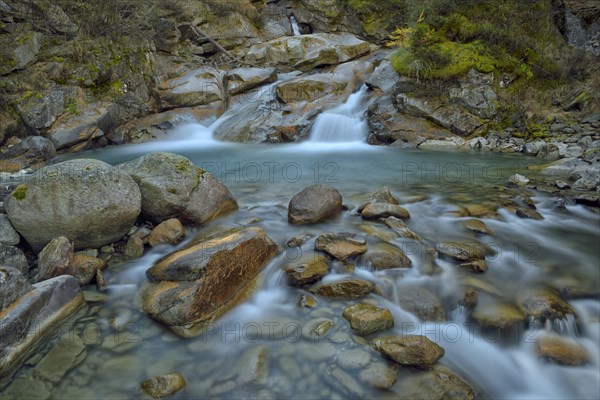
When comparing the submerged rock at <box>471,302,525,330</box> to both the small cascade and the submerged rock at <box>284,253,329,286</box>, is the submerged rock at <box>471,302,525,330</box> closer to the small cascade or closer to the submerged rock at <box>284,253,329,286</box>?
the submerged rock at <box>284,253,329,286</box>

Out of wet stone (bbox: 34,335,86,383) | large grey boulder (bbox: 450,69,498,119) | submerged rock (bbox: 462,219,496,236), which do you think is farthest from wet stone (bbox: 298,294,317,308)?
large grey boulder (bbox: 450,69,498,119)

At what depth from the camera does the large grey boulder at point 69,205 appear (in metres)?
3.82

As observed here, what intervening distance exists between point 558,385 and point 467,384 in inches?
27.8

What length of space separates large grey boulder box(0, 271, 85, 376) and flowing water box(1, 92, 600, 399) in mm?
162

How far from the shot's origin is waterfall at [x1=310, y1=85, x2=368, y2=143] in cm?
1213

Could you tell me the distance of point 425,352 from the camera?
2.56 metres

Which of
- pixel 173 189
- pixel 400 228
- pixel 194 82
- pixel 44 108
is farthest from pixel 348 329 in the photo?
pixel 194 82

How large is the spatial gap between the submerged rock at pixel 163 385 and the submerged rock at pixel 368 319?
139 centimetres

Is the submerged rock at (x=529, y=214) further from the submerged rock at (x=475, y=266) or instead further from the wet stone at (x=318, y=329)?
the wet stone at (x=318, y=329)

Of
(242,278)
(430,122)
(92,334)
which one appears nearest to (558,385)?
(242,278)

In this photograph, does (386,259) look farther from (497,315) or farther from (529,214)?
(529,214)

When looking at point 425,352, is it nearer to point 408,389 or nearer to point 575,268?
point 408,389

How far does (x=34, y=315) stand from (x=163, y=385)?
1.30 metres

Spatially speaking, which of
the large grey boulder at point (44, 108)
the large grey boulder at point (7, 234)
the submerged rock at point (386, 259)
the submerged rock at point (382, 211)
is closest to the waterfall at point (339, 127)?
the submerged rock at point (382, 211)
